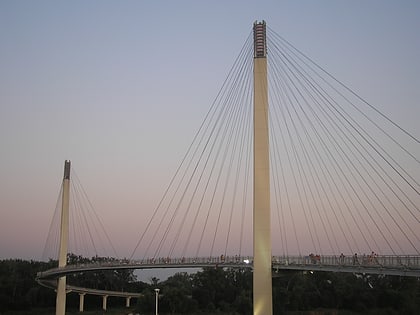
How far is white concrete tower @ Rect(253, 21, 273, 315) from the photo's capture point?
1199 inches

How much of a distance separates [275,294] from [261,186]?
130 ft

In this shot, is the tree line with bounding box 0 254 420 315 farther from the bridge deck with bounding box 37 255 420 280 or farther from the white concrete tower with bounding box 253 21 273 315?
the white concrete tower with bounding box 253 21 273 315

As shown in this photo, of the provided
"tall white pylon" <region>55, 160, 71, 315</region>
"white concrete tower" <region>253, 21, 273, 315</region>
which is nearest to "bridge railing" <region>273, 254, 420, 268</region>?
"white concrete tower" <region>253, 21, 273, 315</region>

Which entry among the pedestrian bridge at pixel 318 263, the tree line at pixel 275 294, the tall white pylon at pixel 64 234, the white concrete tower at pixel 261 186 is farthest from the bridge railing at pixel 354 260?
the tall white pylon at pixel 64 234

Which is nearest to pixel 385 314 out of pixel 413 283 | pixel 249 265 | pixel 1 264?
pixel 413 283

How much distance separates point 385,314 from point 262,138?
41.4m

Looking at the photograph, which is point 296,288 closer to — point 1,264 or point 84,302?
point 84,302

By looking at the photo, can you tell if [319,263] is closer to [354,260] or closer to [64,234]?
[354,260]

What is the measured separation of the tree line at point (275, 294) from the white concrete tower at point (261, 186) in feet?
102

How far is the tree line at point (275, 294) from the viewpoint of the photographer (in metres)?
67.2

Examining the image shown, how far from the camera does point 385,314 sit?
63.7 m

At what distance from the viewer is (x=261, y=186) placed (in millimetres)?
31266

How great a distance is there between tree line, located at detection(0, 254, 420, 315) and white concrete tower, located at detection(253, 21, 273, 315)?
31.0 metres

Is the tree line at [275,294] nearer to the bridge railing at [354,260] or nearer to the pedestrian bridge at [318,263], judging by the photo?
the pedestrian bridge at [318,263]
